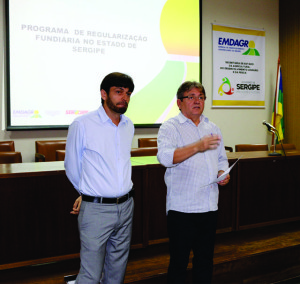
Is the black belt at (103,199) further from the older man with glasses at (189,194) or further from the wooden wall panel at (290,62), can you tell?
the wooden wall panel at (290,62)

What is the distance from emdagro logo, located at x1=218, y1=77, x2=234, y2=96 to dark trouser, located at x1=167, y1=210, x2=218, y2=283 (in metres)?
4.81

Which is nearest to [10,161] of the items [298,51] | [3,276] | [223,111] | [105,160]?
[3,276]

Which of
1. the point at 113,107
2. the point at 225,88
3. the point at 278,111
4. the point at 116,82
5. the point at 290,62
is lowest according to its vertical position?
the point at 113,107

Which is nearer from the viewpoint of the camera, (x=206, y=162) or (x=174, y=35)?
(x=206, y=162)

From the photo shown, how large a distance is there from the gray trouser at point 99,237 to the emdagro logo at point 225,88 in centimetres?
501

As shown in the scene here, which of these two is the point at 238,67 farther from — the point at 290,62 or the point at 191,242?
the point at 191,242

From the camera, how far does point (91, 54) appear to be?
5.23 meters

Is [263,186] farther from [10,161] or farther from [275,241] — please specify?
[10,161]

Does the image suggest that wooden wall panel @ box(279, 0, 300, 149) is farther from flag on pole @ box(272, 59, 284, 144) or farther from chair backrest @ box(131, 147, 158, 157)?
chair backrest @ box(131, 147, 158, 157)

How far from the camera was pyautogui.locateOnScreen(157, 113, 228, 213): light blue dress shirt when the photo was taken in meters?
1.98

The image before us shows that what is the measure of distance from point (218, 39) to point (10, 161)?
4488mm

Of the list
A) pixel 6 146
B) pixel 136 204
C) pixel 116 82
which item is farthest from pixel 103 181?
pixel 6 146

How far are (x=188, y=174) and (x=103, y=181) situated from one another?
0.48 m

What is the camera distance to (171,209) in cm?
202
